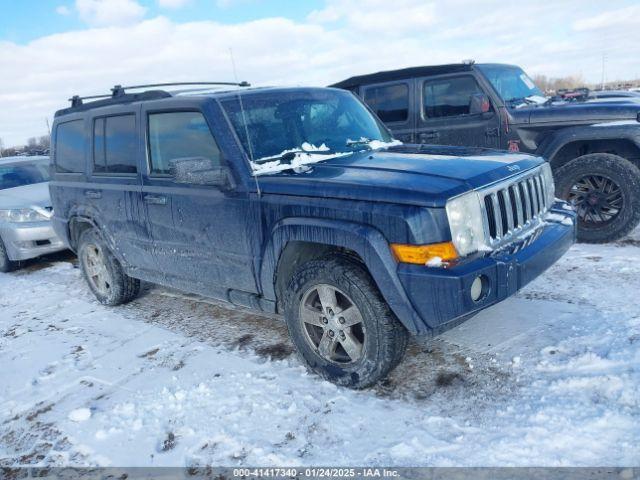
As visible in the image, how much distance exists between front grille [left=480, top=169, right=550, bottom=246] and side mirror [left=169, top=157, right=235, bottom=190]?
1656 millimetres

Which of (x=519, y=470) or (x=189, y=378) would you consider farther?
(x=189, y=378)

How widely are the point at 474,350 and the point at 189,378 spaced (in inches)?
76.4

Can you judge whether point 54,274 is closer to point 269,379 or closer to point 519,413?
point 269,379

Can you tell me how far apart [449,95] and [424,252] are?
4313 millimetres

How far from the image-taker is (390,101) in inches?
273

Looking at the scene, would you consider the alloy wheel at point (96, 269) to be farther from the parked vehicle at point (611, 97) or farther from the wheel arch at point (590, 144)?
the parked vehicle at point (611, 97)

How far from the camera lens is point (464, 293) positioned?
271 centimetres

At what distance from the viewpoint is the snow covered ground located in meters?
2.62

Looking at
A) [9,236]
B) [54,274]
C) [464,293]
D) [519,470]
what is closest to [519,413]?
[519,470]

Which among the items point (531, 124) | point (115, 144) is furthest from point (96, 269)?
point (531, 124)

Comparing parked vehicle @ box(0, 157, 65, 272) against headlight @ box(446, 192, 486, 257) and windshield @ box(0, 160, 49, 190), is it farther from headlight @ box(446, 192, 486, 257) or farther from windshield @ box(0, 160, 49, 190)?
headlight @ box(446, 192, 486, 257)

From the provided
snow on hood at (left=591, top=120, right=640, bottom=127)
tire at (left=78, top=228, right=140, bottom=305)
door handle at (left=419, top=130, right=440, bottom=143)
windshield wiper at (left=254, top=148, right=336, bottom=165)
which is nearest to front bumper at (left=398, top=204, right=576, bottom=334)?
windshield wiper at (left=254, top=148, right=336, bottom=165)

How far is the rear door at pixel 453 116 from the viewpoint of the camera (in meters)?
6.19

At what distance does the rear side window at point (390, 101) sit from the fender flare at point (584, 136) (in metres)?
1.80
